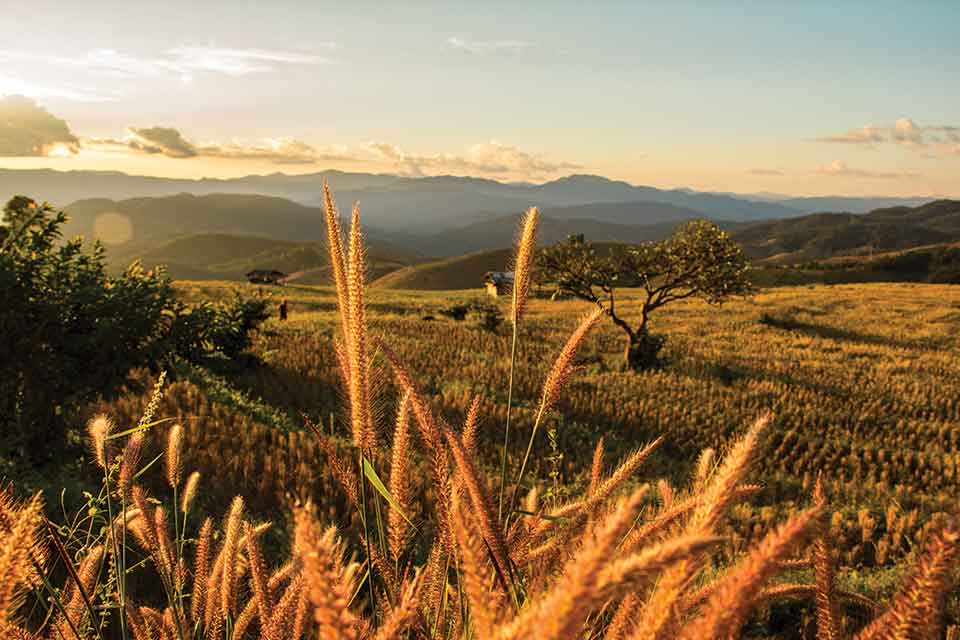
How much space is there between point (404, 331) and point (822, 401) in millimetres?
15748

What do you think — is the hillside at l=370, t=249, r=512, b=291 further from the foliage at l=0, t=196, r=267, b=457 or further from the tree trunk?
the foliage at l=0, t=196, r=267, b=457

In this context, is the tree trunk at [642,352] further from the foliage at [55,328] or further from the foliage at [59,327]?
the foliage at [55,328]

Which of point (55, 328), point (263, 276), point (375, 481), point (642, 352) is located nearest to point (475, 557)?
point (375, 481)

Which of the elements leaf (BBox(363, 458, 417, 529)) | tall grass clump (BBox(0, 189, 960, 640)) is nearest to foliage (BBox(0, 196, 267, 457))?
tall grass clump (BBox(0, 189, 960, 640))

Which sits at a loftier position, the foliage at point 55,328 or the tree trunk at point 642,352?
the foliage at point 55,328

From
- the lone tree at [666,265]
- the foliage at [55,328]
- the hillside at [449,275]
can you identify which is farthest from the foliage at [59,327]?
the hillside at [449,275]

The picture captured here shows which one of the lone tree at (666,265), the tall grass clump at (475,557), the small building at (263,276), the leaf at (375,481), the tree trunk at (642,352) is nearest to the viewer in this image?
the tall grass clump at (475,557)

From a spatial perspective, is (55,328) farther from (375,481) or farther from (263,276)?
(263,276)

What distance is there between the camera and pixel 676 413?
14672mm

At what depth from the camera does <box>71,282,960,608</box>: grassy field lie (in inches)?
310

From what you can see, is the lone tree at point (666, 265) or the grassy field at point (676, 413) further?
the lone tree at point (666, 265)

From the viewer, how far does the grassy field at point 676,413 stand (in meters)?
7.86

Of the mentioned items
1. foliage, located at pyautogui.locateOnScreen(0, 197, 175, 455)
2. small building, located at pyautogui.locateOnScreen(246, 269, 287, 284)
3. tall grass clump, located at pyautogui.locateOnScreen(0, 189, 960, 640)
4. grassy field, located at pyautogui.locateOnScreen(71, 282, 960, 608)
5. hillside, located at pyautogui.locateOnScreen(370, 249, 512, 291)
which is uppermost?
tall grass clump, located at pyautogui.locateOnScreen(0, 189, 960, 640)

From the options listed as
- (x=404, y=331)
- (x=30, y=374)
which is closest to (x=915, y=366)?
(x=404, y=331)
